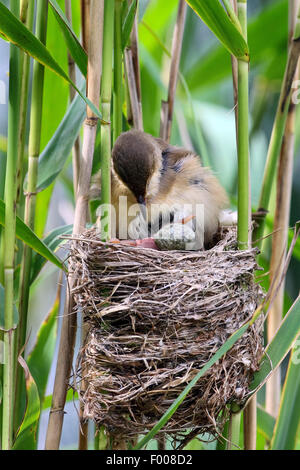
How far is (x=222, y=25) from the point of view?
1125mm

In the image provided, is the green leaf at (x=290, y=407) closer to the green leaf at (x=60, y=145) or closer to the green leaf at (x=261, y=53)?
the green leaf at (x=60, y=145)

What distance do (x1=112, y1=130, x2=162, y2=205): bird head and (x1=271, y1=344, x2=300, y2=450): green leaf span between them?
0.67 meters

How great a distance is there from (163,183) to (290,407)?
795 mm

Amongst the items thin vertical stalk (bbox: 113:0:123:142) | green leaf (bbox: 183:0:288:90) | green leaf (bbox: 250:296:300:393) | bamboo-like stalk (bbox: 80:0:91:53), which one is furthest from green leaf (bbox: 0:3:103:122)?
green leaf (bbox: 183:0:288:90)

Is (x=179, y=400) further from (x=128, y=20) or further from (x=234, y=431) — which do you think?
(x=128, y=20)

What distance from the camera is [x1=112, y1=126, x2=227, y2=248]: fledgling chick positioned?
1.66m

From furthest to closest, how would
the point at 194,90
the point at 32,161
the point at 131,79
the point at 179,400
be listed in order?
the point at 194,90 → the point at 131,79 → the point at 32,161 → the point at 179,400

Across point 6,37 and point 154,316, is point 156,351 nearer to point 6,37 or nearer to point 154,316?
point 154,316

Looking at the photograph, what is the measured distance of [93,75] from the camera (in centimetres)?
127

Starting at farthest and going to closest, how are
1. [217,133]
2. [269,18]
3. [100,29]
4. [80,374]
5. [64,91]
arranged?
1. [217,133]
2. [269,18]
3. [64,91]
4. [80,374]
5. [100,29]

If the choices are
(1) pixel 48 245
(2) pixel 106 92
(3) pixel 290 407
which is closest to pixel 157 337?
(3) pixel 290 407

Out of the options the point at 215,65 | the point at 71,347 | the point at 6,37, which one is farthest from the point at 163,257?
the point at 215,65

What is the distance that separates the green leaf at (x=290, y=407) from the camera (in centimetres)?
127

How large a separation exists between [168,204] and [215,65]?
57cm
